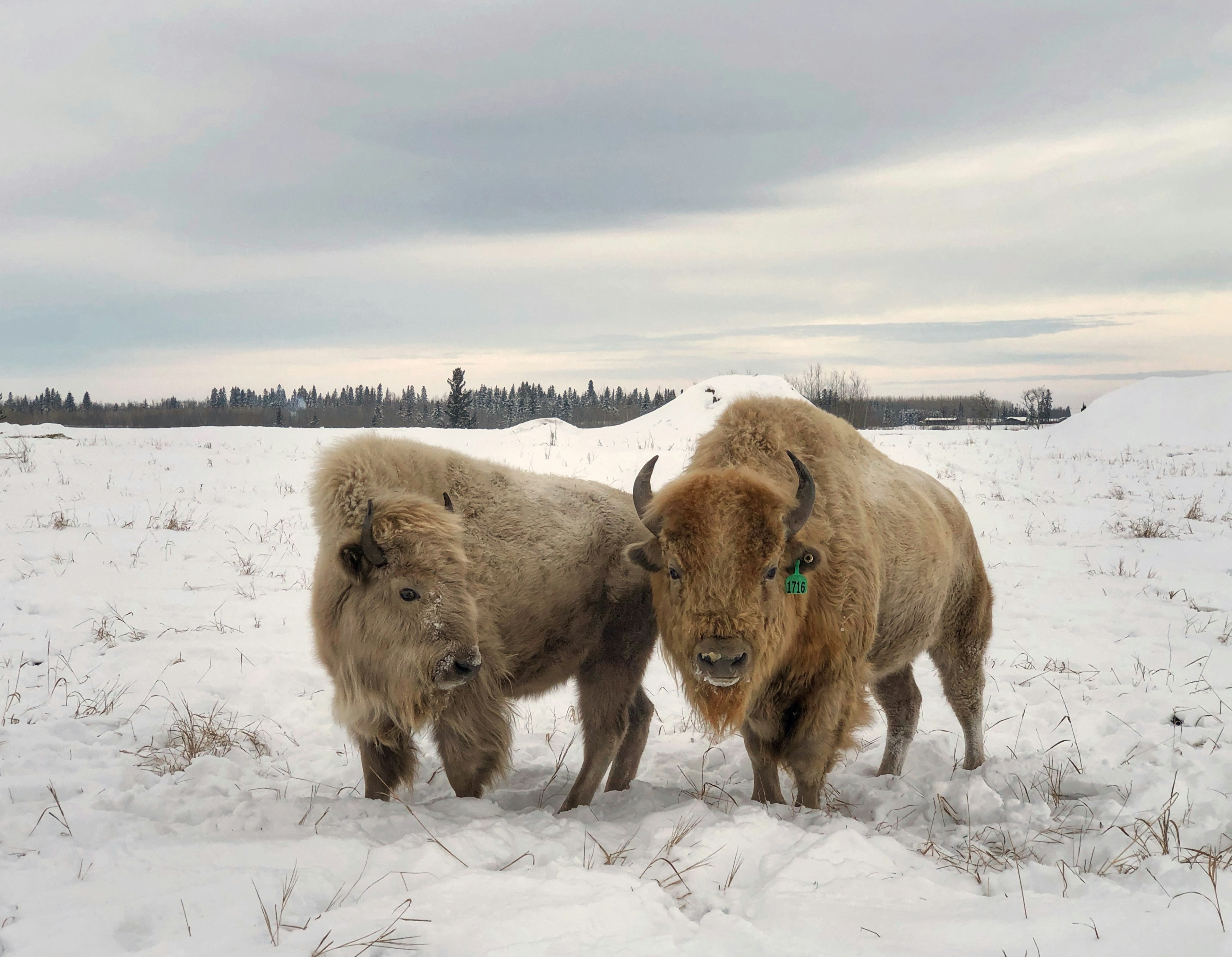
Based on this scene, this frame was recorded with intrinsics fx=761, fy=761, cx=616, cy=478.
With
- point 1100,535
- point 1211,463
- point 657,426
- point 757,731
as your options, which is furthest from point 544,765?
point 1211,463

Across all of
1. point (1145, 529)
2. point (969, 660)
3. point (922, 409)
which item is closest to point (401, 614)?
point (969, 660)

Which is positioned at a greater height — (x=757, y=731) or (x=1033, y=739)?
(x=757, y=731)

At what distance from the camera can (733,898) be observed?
3180 mm

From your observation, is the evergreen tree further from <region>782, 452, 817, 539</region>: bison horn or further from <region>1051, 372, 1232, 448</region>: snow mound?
<region>782, 452, 817, 539</region>: bison horn

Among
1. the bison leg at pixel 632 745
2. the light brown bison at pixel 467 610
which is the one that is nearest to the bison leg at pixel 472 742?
the light brown bison at pixel 467 610

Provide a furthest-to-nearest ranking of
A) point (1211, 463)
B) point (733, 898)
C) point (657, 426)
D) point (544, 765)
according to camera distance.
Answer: point (657, 426), point (1211, 463), point (544, 765), point (733, 898)

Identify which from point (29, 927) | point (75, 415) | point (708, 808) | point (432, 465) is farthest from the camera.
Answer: point (75, 415)

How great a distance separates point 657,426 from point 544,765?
73.3 feet

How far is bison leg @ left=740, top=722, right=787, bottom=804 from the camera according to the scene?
16.1 feet

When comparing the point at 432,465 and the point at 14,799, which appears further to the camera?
the point at 432,465

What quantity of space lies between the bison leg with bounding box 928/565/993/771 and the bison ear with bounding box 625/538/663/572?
2.83 m

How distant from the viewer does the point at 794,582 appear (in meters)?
4.49

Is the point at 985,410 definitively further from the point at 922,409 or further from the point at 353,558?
the point at 353,558

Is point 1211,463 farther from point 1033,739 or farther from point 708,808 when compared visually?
point 708,808
